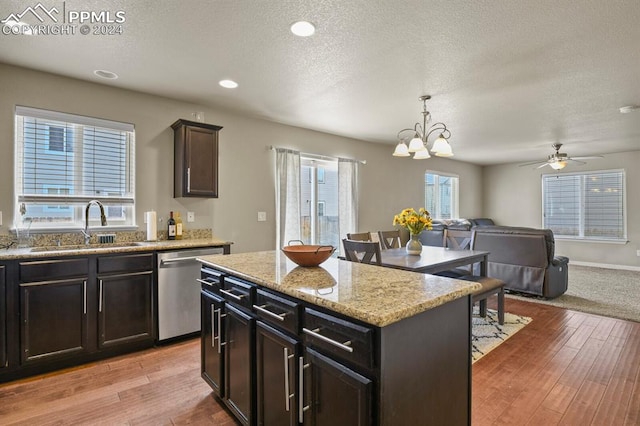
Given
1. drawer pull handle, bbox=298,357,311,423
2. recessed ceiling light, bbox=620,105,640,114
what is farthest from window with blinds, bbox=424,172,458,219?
drawer pull handle, bbox=298,357,311,423

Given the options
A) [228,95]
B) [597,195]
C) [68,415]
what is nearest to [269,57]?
[228,95]

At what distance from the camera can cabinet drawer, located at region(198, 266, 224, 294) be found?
2031mm

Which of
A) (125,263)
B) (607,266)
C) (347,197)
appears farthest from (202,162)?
(607,266)

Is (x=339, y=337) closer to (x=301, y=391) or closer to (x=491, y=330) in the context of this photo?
(x=301, y=391)

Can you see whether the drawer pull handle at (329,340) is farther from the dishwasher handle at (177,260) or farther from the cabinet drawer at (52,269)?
the cabinet drawer at (52,269)

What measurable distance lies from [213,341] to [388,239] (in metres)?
2.82

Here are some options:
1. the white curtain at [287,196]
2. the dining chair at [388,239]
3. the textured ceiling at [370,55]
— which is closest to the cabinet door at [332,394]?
Answer: the textured ceiling at [370,55]

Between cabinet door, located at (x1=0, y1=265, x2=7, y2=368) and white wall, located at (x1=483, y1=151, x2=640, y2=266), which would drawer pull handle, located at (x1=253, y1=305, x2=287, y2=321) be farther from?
white wall, located at (x1=483, y1=151, x2=640, y2=266)

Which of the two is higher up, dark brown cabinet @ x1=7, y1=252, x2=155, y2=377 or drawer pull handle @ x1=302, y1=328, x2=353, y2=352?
drawer pull handle @ x1=302, y1=328, x2=353, y2=352

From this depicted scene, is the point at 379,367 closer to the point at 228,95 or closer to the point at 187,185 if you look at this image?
the point at 187,185

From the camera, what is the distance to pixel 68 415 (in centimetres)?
206

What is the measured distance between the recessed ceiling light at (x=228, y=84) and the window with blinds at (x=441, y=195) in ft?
16.7

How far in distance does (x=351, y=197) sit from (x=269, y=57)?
3184mm

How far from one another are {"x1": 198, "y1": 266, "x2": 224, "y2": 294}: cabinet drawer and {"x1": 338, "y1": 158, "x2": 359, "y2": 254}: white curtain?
3.41m
